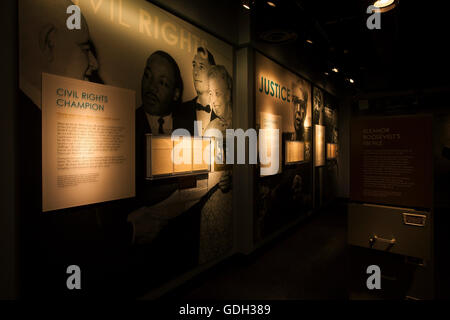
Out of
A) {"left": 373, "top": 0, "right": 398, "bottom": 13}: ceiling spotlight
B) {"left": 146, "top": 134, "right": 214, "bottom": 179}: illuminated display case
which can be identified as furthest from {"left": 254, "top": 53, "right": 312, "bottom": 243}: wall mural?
{"left": 373, "top": 0, "right": 398, "bottom": 13}: ceiling spotlight

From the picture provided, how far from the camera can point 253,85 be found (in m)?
3.76

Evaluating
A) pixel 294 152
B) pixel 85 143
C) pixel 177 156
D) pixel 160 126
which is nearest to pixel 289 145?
pixel 294 152

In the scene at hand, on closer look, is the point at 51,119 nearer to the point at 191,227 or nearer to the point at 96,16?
the point at 96,16

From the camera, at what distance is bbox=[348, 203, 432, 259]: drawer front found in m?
1.78

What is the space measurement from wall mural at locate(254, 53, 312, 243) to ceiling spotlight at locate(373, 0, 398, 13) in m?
1.54

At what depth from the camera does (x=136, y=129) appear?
7.66 ft

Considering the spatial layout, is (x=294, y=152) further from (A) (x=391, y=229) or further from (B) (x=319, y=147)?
(A) (x=391, y=229)

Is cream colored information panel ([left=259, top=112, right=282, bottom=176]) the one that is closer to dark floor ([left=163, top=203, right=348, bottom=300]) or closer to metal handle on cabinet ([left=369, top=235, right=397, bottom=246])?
dark floor ([left=163, top=203, right=348, bottom=300])

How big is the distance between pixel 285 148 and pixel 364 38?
8.32ft

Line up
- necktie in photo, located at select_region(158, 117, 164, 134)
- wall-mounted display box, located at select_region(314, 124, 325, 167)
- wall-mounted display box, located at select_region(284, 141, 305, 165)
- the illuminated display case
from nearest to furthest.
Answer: the illuminated display case, necktie in photo, located at select_region(158, 117, 164, 134), wall-mounted display box, located at select_region(284, 141, 305, 165), wall-mounted display box, located at select_region(314, 124, 325, 167)

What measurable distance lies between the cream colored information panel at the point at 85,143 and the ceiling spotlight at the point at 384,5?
113 inches

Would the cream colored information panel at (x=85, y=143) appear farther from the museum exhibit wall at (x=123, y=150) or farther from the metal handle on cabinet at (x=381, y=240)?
the metal handle on cabinet at (x=381, y=240)

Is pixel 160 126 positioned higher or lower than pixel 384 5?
lower

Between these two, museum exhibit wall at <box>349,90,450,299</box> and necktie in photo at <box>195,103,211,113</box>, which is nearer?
museum exhibit wall at <box>349,90,450,299</box>
